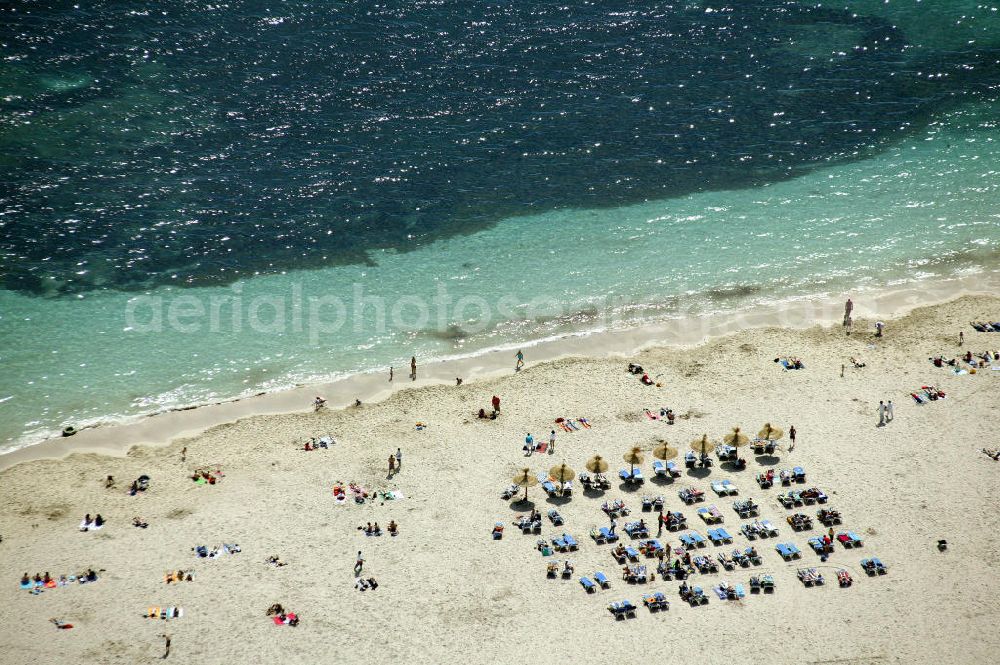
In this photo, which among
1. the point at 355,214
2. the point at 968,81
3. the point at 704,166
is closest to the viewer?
the point at 355,214

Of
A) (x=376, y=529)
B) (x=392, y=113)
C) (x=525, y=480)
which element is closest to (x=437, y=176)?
(x=392, y=113)

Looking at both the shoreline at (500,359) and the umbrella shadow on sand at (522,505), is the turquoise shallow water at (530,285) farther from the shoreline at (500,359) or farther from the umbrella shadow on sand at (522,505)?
the umbrella shadow on sand at (522,505)

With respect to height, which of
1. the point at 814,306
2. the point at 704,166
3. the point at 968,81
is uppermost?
the point at 968,81

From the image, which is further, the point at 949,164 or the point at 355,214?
the point at 949,164

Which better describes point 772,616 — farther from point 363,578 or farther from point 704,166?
point 704,166

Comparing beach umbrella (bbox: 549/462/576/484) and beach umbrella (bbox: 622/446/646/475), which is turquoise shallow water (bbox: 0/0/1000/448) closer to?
beach umbrella (bbox: 622/446/646/475)

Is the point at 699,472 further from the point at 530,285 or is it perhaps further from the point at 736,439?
the point at 530,285

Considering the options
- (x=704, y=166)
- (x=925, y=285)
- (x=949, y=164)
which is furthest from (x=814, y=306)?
(x=949, y=164)
